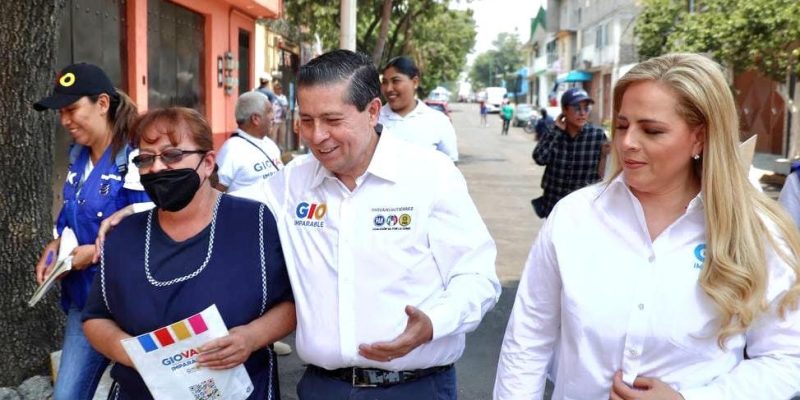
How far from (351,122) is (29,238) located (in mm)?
2888

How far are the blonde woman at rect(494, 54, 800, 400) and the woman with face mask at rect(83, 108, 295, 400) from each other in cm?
92

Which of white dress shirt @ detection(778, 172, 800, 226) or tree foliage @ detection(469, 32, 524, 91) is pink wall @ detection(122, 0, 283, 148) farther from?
tree foliage @ detection(469, 32, 524, 91)

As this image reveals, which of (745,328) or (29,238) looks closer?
(745,328)

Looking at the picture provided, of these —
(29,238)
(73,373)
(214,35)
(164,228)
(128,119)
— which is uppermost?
(214,35)

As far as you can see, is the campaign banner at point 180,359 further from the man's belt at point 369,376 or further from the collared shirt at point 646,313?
the collared shirt at point 646,313

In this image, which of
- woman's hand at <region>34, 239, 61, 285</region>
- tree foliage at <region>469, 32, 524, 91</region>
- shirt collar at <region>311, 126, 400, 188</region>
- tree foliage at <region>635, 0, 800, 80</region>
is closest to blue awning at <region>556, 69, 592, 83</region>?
tree foliage at <region>635, 0, 800, 80</region>

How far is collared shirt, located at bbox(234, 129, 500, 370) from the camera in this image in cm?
246

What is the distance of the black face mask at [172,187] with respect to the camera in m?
2.50

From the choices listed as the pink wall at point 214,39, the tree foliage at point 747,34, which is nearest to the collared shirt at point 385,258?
the pink wall at point 214,39

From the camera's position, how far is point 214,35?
48.8 feet

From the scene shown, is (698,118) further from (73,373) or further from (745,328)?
(73,373)

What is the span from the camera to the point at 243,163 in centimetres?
529

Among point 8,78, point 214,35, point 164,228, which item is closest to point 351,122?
point 164,228

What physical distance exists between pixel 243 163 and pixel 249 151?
0.36 ft
